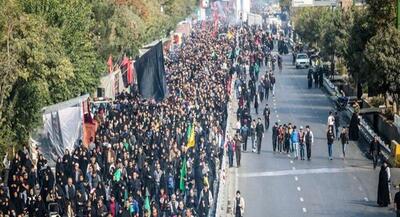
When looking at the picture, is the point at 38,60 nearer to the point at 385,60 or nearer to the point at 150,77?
the point at 150,77

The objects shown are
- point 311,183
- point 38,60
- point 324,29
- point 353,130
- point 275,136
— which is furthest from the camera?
point 324,29

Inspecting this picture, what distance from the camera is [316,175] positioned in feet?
107

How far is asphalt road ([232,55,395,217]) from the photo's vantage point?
27969 mm

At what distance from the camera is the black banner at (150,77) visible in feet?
131

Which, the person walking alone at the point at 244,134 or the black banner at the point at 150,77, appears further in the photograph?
the black banner at the point at 150,77

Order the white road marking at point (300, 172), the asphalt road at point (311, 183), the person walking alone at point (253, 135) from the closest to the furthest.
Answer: the asphalt road at point (311, 183), the white road marking at point (300, 172), the person walking alone at point (253, 135)

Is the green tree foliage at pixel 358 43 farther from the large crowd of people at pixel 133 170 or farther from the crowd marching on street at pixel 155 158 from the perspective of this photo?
the large crowd of people at pixel 133 170

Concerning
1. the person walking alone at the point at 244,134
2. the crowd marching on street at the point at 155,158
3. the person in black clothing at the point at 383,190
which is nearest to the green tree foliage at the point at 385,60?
the crowd marching on street at the point at 155,158

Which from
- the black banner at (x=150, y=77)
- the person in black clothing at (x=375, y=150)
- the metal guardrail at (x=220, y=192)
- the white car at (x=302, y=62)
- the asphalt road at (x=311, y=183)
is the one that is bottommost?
the asphalt road at (x=311, y=183)

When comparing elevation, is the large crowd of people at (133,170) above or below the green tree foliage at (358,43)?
below

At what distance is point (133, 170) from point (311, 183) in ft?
18.9

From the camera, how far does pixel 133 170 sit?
28.7 m

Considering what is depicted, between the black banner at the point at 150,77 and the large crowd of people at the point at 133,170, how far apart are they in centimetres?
68

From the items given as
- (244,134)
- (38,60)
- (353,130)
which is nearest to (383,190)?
(244,134)
